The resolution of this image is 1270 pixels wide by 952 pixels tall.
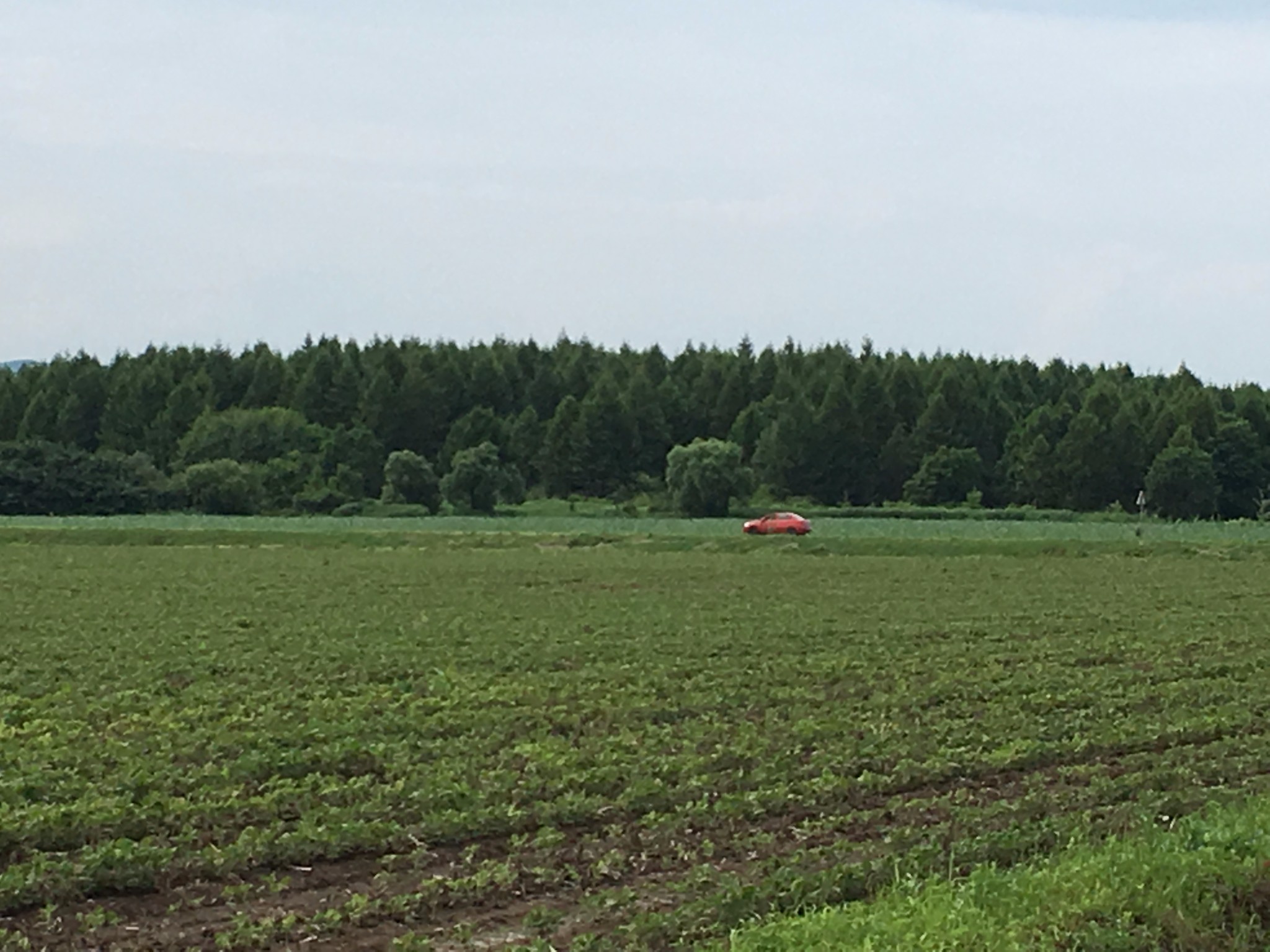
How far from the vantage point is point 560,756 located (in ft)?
45.8

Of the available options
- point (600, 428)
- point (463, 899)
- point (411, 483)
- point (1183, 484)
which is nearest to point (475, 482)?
point (411, 483)

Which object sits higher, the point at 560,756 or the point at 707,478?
the point at 707,478

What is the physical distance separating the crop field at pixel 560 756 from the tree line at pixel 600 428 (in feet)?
211

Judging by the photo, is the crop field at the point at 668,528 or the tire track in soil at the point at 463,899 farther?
the crop field at the point at 668,528

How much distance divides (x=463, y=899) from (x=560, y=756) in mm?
4426

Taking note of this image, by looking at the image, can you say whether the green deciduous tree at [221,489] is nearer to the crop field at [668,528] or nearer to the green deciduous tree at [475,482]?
the crop field at [668,528]

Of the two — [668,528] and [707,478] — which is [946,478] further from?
[668,528]

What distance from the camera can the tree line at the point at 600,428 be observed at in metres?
96.3

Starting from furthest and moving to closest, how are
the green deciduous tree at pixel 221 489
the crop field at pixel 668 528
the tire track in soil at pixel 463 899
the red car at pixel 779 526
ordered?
the green deciduous tree at pixel 221 489 → the red car at pixel 779 526 → the crop field at pixel 668 528 → the tire track in soil at pixel 463 899

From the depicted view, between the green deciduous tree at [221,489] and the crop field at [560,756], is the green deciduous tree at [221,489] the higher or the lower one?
the higher one

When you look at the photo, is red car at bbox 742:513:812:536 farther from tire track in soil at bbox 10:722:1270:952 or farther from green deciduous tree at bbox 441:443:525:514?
tire track in soil at bbox 10:722:1270:952

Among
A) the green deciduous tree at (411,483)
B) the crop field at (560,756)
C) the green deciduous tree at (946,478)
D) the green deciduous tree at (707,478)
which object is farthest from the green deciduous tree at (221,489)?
the crop field at (560,756)

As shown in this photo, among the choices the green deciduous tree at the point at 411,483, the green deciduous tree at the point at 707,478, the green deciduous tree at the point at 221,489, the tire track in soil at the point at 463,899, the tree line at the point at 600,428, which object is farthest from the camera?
the tree line at the point at 600,428

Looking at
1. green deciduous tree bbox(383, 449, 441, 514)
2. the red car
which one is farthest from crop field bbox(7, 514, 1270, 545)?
green deciduous tree bbox(383, 449, 441, 514)
